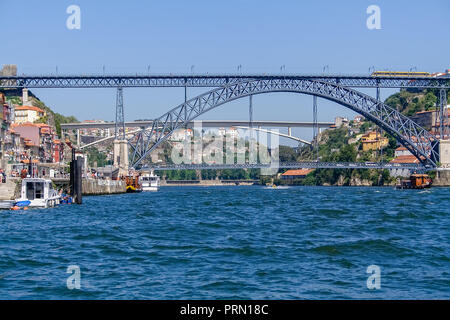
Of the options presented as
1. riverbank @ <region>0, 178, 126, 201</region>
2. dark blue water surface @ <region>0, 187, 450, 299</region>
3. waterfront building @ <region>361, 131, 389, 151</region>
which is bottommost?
dark blue water surface @ <region>0, 187, 450, 299</region>

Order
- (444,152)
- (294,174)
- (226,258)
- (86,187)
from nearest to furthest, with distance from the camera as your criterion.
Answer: (226,258), (86,187), (444,152), (294,174)

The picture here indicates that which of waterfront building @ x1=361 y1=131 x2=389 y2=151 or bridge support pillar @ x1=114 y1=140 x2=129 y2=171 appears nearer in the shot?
bridge support pillar @ x1=114 y1=140 x2=129 y2=171

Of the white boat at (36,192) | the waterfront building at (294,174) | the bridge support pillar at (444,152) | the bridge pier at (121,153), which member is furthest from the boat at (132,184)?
the waterfront building at (294,174)

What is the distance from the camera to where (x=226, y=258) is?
48.5 ft

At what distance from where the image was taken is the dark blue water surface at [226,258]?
11102 mm

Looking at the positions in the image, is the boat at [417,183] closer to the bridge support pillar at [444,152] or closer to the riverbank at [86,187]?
the bridge support pillar at [444,152]

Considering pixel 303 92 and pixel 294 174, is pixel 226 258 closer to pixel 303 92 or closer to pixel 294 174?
pixel 303 92

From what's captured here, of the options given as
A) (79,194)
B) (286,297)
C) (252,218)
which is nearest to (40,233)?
(252,218)

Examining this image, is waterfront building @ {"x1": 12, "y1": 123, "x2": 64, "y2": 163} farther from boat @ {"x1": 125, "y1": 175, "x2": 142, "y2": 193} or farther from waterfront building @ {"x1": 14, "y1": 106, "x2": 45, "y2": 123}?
boat @ {"x1": 125, "y1": 175, "x2": 142, "y2": 193}

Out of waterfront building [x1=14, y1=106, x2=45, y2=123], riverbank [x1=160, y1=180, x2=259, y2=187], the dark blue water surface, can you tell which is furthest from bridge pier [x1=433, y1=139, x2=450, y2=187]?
riverbank [x1=160, y1=180, x2=259, y2=187]

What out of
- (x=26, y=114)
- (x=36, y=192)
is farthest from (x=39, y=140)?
(x=36, y=192)

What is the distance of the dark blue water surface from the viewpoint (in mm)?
11102

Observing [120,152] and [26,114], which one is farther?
[26,114]
